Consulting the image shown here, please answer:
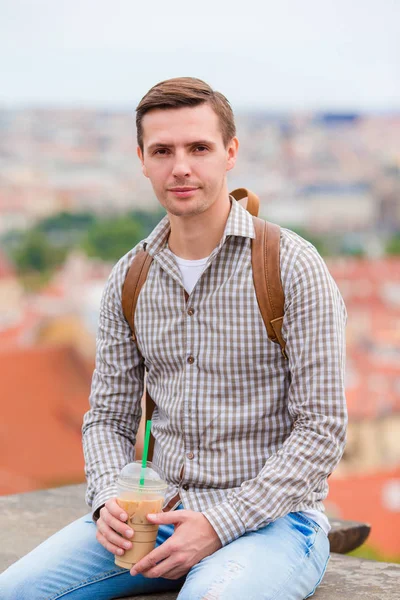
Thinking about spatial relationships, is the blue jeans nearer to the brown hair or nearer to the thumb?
the thumb

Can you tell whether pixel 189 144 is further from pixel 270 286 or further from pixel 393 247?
pixel 393 247

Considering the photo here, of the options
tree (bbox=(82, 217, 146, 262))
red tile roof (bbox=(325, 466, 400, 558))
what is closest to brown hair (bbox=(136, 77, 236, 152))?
red tile roof (bbox=(325, 466, 400, 558))

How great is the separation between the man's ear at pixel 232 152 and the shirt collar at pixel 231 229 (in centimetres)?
7

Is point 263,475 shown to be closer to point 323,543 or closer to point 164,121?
point 323,543

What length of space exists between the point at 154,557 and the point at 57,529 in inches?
36.4

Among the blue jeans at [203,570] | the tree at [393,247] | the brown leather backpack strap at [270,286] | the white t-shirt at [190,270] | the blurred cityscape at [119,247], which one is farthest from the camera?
the tree at [393,247]

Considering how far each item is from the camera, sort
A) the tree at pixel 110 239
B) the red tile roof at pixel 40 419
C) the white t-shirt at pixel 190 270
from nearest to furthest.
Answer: the white t-shirt at pixel 190 270, the red tile roof at pixel 40 419, the tree at pixel 110 239

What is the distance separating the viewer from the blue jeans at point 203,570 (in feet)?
4.40

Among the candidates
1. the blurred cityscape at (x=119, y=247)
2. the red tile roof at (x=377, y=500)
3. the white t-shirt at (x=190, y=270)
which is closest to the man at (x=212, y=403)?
the white t-shirt at (x=190, y=270)

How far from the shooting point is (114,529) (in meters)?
1.42

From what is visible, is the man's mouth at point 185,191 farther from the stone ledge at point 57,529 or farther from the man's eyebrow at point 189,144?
the stone ledge at point 57,529

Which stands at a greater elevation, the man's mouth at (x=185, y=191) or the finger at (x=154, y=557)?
the man's mouth at (x=185, y=191)

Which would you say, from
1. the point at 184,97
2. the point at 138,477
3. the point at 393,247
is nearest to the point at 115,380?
the point at 138,477

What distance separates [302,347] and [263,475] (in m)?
0.23
